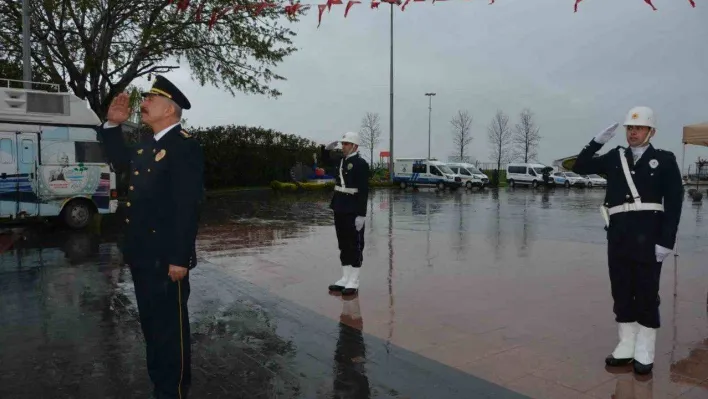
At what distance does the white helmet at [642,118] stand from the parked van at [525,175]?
43.3 meters

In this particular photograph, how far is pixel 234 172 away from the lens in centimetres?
3409

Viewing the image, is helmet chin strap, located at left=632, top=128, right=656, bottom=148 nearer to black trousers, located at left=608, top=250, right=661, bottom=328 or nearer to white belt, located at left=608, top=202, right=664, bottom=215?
white belt, located at left=608, top=202, right=664, bottom=215

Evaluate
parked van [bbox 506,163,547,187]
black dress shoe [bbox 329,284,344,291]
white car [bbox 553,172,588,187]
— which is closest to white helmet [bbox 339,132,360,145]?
black dress shoe [bbox 329,284,344,291]

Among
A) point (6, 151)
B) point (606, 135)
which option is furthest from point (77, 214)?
point (606, 135)

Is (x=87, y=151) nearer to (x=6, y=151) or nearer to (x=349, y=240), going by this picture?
(x=6, y=151)

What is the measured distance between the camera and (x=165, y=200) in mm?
3557

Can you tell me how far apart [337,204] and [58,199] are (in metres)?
9.10

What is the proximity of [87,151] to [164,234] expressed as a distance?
36.8 feet

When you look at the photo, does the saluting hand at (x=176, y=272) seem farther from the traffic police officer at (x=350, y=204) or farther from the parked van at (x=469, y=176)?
the parked van at (x=469, y=176)

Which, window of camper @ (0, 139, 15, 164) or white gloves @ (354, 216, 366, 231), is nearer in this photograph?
white gloves @ (354, 216, 366, 231)

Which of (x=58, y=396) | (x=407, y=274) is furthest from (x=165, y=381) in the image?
(x=407, y=274)

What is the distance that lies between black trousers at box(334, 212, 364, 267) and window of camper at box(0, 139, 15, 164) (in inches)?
359

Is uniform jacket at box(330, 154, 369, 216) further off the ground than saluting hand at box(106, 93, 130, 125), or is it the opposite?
saluting hand at box(106, 93, 130, 125)

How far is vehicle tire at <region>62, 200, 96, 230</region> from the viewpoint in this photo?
13.3 m
